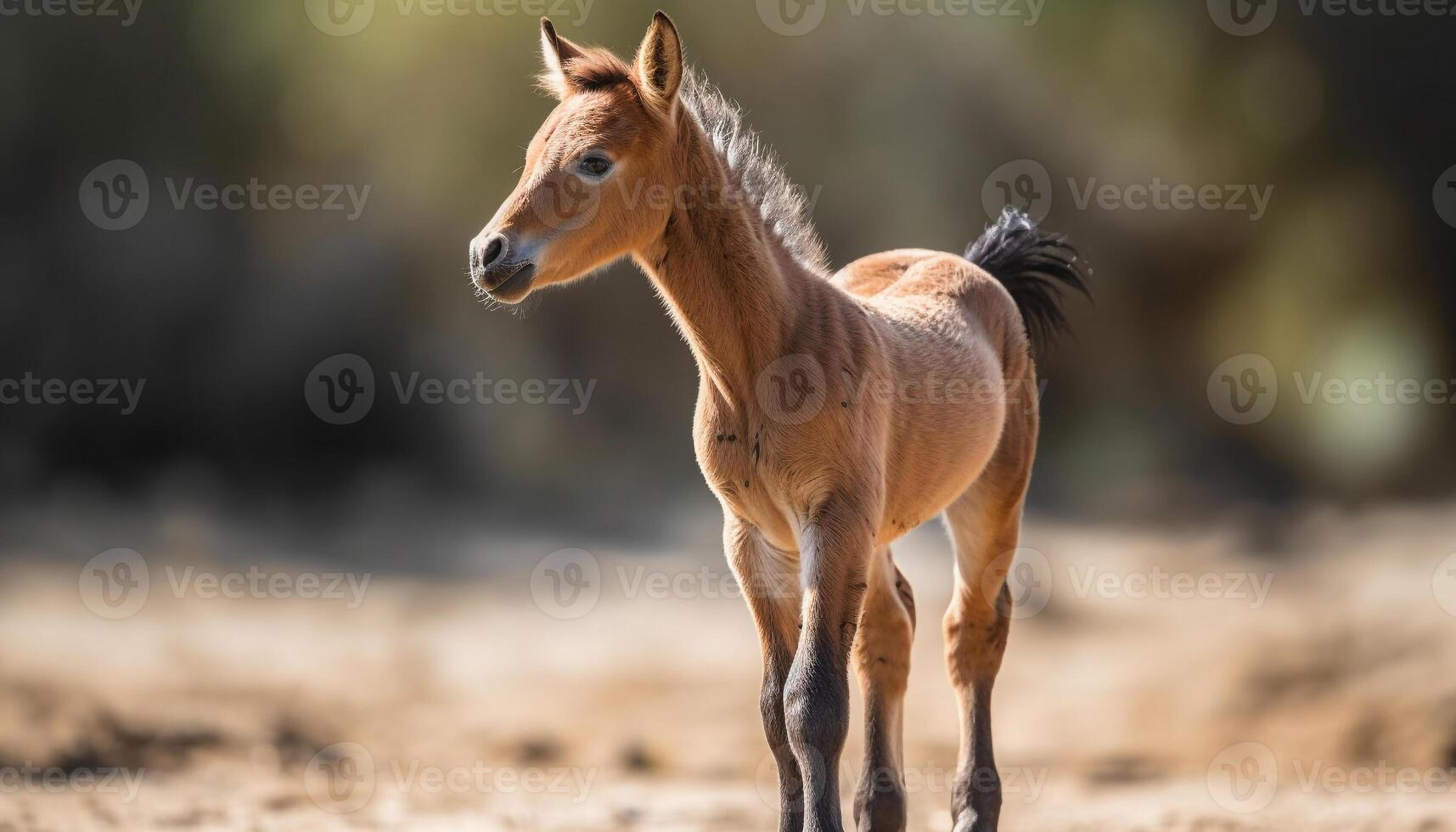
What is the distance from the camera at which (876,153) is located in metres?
11.4

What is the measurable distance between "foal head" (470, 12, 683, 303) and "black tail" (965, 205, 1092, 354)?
2.82 m

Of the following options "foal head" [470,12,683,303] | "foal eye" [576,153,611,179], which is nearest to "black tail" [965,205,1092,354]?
"foal head" [470,12,683,303]
